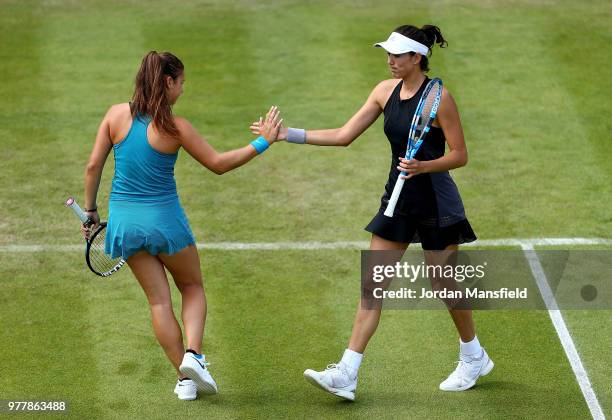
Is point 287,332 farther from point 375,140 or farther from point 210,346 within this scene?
point 375,140

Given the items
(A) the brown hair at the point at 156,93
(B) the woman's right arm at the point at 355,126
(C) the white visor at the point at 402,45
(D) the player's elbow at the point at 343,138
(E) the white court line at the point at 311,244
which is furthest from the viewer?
(E) the white court line at the point at 311,244

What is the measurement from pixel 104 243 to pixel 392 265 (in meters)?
1.84

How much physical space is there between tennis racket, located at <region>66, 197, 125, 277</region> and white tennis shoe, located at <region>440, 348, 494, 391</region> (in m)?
2.24

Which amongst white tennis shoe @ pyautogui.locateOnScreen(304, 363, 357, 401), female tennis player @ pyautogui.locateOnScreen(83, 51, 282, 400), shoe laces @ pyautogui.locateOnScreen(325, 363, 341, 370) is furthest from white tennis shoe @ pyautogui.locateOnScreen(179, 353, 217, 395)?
shoe laces @ pyautogui.locateOnScreen(325, 363, 341, 370)

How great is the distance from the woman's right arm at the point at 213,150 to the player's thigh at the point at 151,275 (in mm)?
683

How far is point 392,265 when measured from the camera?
312 inches

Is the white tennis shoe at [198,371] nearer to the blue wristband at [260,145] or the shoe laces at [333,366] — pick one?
the shoe laces at [333,366]

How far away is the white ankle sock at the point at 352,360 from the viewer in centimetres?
786

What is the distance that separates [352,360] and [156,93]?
206cm

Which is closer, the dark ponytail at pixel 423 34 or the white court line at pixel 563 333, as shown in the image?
the dark ponytail at pixel 423 34

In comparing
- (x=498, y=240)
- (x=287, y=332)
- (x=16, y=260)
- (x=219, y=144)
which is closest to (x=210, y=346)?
(x=287, y=332)

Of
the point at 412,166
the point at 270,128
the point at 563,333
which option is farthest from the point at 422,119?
the point at 563,333

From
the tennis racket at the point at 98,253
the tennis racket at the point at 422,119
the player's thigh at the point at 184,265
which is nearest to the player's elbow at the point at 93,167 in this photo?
the tennis racket at the point at 98,253

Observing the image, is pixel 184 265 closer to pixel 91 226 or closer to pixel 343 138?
pixel 91 226
